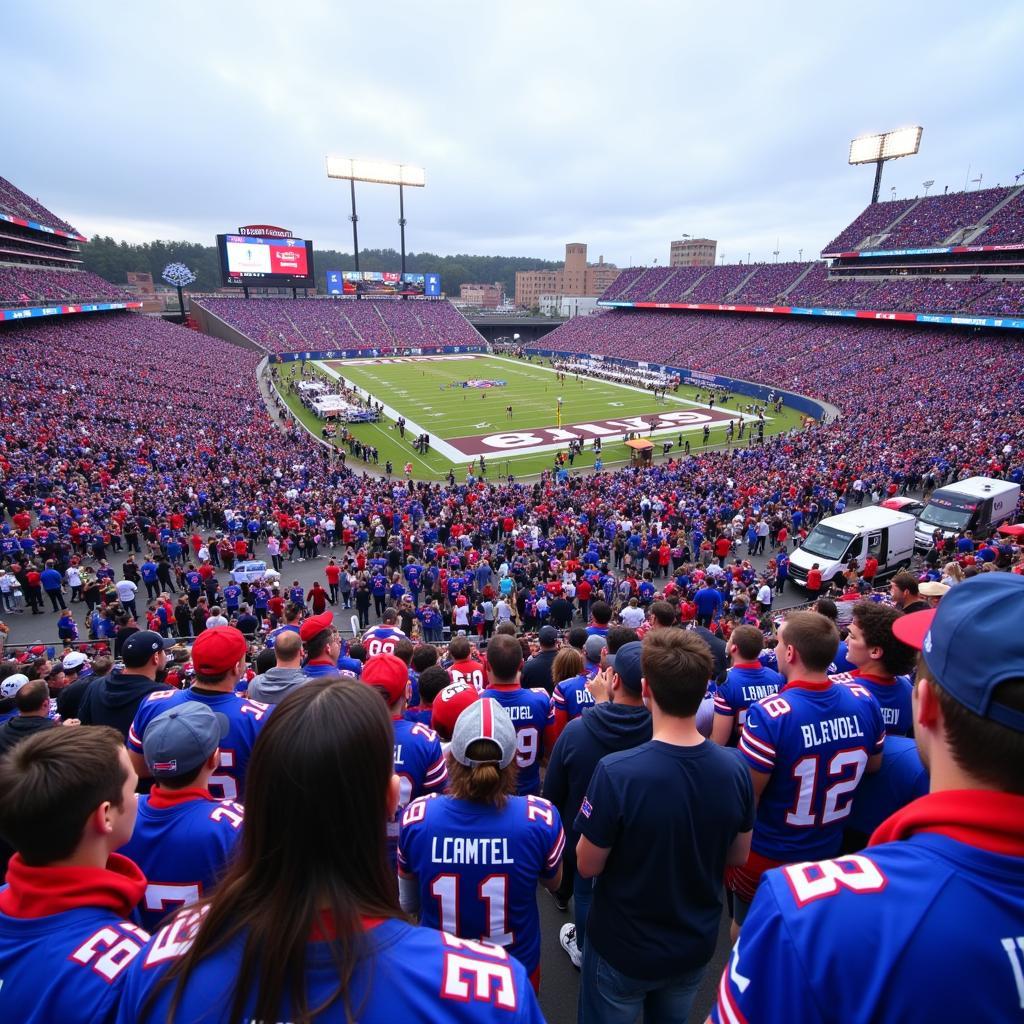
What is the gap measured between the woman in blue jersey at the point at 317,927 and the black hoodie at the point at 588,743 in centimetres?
209

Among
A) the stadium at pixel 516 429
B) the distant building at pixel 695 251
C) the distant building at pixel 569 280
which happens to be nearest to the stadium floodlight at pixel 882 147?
the stadium at pixel 516 429

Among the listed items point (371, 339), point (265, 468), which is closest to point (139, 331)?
point (371, 339)

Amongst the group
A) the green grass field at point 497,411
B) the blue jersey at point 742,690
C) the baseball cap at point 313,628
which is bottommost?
the green grass field at point 497,411

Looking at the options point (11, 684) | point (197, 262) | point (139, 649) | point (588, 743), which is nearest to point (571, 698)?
point (588, 743)

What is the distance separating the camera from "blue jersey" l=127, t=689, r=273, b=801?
4078 mm

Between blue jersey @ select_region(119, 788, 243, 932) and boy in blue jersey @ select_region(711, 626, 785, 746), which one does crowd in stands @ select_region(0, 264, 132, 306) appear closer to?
blue jersey @ select_region(119, 788, 243, 932)

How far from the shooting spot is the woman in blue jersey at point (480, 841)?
2.59 metres

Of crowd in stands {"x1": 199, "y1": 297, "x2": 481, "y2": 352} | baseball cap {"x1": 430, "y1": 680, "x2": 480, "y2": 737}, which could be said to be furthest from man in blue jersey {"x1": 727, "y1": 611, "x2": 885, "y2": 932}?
crowd in stands {"x1": 199, "y1": 297, "x2": 481, "y2": 352}

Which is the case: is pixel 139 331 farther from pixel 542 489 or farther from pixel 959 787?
pixel 959 787

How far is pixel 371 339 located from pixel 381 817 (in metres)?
80.6

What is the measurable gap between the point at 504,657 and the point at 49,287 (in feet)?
191

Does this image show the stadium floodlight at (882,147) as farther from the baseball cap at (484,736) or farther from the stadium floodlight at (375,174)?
the baseball cap at (484,736)

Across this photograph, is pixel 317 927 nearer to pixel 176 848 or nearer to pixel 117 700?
pixel 176 848

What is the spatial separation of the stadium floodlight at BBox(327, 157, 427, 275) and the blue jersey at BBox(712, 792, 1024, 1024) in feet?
298
